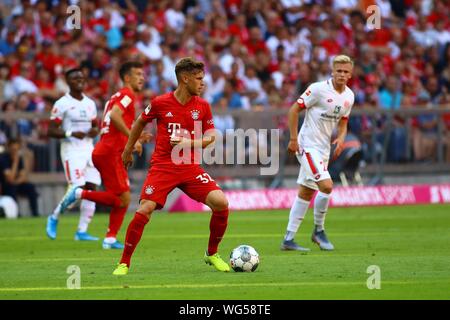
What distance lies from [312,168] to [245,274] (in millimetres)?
3259

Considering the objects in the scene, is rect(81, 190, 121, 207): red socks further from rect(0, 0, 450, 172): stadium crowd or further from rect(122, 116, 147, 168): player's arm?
rect(0, 0, 450, 172): stadium crowd

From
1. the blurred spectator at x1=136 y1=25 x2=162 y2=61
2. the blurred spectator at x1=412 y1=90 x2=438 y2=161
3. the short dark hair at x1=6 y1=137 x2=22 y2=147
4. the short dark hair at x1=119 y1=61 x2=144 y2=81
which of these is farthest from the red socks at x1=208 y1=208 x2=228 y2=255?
the blurred spectator at x1=412 y1=90 x2=438 y2=161

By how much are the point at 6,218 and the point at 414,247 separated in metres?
Result: 10.3

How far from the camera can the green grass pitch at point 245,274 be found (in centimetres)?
1070

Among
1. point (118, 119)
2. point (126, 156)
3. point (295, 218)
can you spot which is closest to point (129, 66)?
point (118, 119)

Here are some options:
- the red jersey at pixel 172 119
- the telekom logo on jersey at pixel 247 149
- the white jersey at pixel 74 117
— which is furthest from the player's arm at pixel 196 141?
the telekom logo on jersey at pixel 247 149

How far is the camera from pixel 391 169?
85.2 ft

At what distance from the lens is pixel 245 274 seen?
40.1ft

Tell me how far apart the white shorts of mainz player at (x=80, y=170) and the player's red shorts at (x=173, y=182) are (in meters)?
5.83

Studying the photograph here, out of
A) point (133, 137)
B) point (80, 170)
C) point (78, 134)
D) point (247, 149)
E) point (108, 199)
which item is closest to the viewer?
point (133, 137)

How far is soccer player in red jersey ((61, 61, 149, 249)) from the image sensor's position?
16.1 meters

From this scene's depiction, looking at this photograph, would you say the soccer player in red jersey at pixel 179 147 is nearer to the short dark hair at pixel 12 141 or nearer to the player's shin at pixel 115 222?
the player's shin at pixel 115 222

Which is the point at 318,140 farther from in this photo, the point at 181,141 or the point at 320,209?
the point at 181,141

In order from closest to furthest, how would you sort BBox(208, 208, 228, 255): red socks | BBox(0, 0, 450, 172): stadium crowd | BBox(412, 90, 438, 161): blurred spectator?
BBox(208, 208, 228, 255): red socks, BBox(0, 0, 450, 172): stadium crowd, BBox(412, 90, 438, 161): blurred spectator
